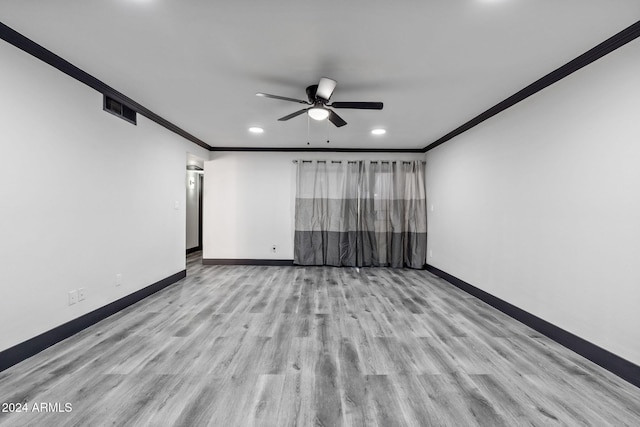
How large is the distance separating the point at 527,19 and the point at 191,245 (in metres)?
7.72

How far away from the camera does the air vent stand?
2.96 meters

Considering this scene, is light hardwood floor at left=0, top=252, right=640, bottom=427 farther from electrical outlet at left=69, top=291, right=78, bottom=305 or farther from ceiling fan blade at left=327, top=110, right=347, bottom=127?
ceiling fan blade at left=327, top=110, right=347, bottom=127

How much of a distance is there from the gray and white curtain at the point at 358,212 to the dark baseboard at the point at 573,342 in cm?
205

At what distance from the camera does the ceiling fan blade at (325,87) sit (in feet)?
8.23

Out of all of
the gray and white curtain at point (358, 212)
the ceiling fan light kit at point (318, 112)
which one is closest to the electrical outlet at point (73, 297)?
the ceiling fan light kit at point (318, 112)

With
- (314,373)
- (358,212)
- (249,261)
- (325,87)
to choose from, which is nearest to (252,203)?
(249,261)

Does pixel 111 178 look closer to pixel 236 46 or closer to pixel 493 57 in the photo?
pixel 236 46

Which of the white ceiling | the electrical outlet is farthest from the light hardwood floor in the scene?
the white ceiling

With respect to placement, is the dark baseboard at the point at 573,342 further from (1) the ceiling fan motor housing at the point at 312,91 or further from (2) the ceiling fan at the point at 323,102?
(1) the ceiling fan motor housing at the point at 312,91

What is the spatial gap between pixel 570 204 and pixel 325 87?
2.50m

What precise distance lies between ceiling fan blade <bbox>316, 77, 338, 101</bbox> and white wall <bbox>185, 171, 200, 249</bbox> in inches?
220

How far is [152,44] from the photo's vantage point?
216 cm

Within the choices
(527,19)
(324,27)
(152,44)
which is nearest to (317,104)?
(324,27)

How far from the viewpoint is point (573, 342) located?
7.64 ft
